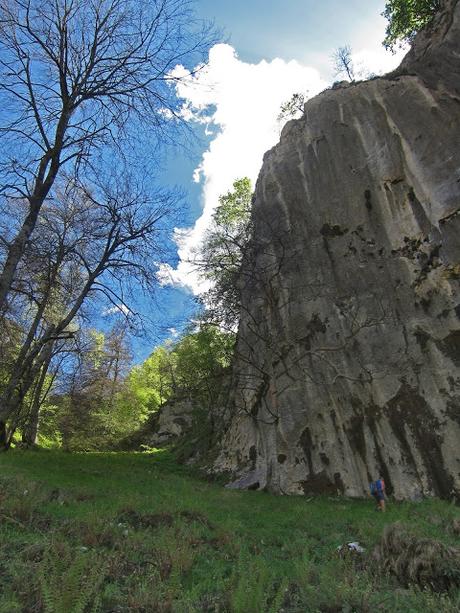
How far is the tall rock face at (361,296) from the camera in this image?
13234mm

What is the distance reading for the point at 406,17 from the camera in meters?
26.8

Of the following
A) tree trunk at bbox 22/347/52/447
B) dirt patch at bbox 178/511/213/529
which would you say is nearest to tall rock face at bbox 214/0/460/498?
dirt patch at bbox 178/511/213/529

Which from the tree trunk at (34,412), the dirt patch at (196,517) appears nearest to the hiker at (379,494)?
the dirt patch at (196,517)

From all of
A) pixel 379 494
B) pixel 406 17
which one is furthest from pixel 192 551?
pixel 406 17

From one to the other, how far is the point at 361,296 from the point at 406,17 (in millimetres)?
22264

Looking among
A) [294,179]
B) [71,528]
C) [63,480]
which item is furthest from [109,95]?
[294,179]

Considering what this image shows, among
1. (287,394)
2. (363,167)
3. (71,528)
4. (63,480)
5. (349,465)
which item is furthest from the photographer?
(363,167)

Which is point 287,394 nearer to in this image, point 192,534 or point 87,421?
point 192,534

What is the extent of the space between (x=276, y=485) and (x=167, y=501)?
5.43m

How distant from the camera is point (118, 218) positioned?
1241 centimetres

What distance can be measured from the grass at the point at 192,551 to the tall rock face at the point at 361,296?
192cm

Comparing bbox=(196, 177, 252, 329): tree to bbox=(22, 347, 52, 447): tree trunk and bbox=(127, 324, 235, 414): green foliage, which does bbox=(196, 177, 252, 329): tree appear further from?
bbox=(22, 347, 52, 447): tree trunk

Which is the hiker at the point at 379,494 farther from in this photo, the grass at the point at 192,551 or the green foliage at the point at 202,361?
the green foliage at the point at 202,361

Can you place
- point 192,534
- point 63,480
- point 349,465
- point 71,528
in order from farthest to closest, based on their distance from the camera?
point 349,465 < point 63,480 < point 192,534 < point 71,528
